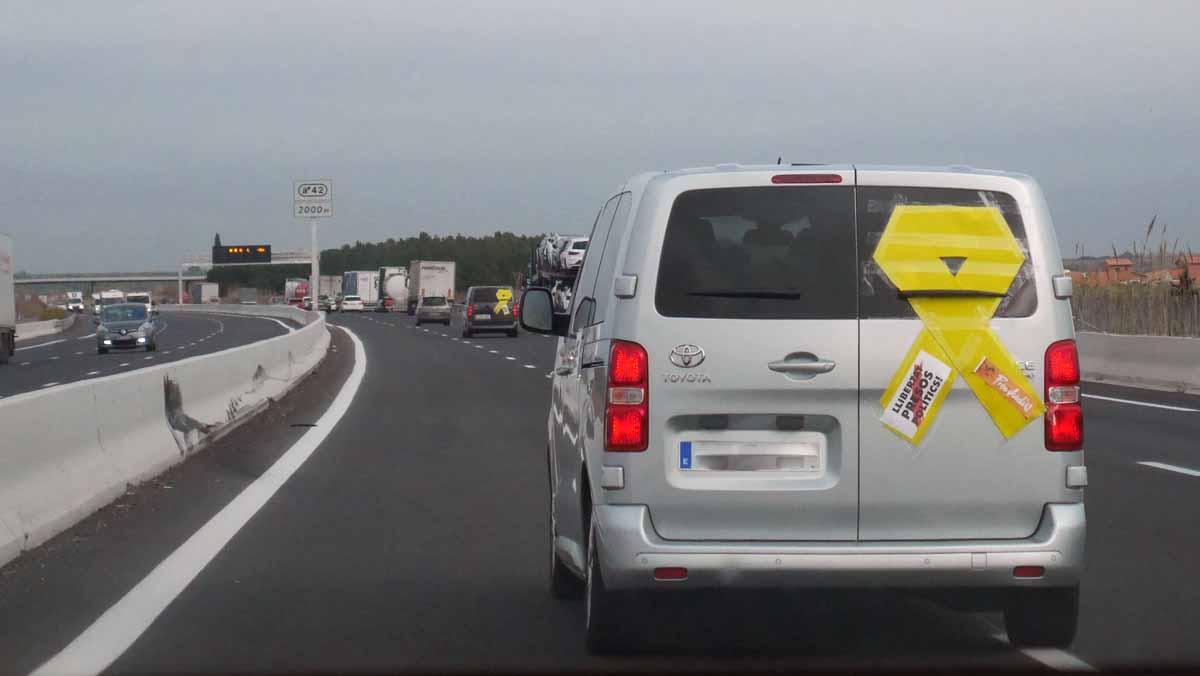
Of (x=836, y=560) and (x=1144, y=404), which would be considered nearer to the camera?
(x=836, y=560)

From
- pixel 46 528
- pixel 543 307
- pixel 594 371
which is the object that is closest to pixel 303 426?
pixel 46 528

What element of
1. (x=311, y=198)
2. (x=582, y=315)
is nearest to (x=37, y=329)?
(x=311, y=198)

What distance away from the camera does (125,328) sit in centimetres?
4909

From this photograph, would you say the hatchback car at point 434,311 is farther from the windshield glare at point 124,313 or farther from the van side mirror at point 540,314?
the van side mirror at point 540,314

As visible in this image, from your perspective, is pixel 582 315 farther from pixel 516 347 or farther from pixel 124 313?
pixel 124 313

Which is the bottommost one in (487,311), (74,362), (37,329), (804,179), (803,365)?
(37,329)

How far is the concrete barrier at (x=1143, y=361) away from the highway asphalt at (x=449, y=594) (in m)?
9.89

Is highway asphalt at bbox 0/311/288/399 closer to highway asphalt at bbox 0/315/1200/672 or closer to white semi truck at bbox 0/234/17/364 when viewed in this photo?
white semi truck at bbox 0/234/17/364

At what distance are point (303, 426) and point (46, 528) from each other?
929cm

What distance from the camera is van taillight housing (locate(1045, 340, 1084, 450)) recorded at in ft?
19.2

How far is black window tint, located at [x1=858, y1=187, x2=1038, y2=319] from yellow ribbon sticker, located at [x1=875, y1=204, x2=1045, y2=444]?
25 mm

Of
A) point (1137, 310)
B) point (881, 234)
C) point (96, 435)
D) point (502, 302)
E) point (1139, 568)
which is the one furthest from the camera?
point (502, 302)

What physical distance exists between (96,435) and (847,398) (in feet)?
A: 23.8

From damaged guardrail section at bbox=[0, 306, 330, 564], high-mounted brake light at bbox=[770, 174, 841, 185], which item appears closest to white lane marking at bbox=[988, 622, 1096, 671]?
high-mounted brake light at bbox=[770, 174, 841, 185]
